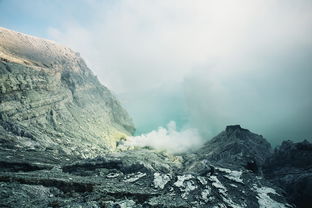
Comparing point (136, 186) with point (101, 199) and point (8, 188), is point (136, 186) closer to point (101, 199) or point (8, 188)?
point (101, 199)

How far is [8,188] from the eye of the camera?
41.3 m

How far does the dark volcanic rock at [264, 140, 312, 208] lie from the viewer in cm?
6719

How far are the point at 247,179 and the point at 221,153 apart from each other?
114416 millimetres

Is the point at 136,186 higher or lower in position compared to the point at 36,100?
lower

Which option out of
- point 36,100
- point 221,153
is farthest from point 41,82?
point 221,153

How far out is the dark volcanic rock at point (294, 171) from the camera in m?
67.2

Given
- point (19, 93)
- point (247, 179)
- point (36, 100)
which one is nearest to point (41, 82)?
point (36, 100)

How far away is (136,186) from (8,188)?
86.3 feet

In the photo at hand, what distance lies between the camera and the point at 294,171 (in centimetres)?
9162

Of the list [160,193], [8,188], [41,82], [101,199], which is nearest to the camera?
[8,188]

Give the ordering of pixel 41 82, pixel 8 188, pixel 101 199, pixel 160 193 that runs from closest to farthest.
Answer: pixel 8 188
pixel 101 199
pixel 160 193
pixel 41 82

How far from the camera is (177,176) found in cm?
6556

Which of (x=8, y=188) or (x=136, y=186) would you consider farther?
(x=136, y=186)

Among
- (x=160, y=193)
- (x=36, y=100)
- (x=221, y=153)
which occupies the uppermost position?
(x=36, y=100)
